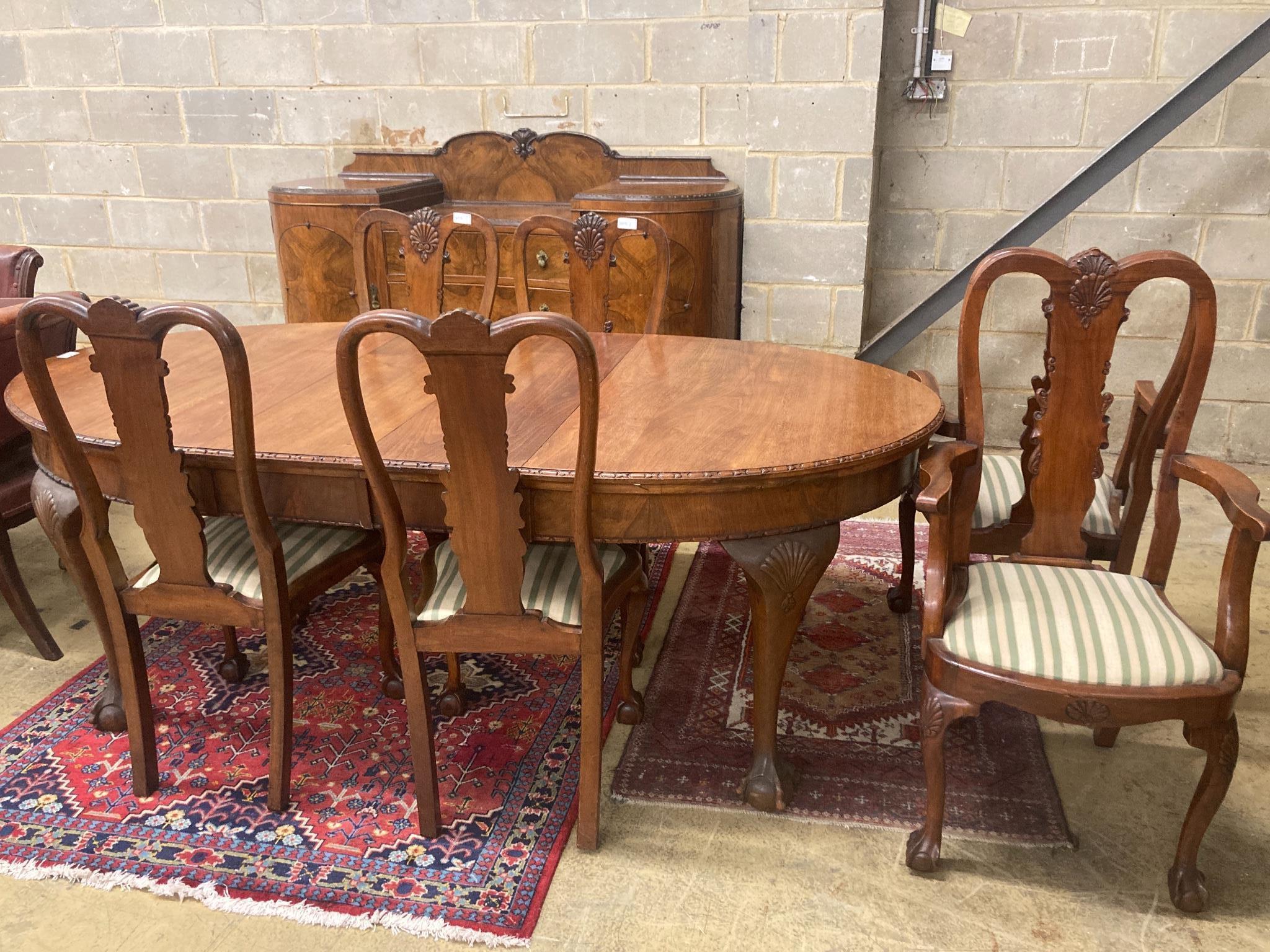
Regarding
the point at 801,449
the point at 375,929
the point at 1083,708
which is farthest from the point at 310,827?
the point at 1083,708

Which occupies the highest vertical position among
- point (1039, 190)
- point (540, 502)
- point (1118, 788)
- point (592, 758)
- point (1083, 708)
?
point (1039, 190)

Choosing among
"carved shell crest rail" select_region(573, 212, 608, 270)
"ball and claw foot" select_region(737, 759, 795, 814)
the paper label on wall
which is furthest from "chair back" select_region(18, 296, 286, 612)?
the paper label on wall

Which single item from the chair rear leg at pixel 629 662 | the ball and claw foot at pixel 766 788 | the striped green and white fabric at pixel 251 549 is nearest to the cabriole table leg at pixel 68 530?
the striped green and white fabric at pixel 251 549

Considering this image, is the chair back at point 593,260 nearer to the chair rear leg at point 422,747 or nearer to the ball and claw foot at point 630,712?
the ball and claw foot at point 630,712

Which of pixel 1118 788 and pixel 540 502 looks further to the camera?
pixel 1118 788

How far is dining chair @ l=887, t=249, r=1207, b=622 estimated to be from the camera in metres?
1.90

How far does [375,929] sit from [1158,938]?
1251 millimetres

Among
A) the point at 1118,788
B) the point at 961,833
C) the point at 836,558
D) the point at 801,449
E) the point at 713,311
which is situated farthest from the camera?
the point at 713,311

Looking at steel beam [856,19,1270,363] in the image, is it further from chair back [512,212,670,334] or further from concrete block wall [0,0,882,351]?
chair back [512,212,670,334]

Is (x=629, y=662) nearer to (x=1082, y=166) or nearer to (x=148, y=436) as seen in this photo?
(x=148, y=436)

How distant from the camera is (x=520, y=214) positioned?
3645 millimetres

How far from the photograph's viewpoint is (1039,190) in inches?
136

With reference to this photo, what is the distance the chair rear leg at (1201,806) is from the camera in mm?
1557

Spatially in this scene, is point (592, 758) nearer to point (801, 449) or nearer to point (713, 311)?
point (801, 449)
